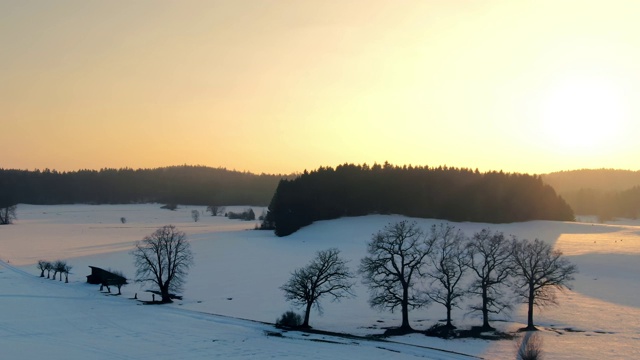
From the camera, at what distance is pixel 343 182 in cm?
11262

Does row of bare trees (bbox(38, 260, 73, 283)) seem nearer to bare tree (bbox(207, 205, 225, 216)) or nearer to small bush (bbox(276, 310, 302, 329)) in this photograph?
small bush (bbox(276, 310, 302, 329))

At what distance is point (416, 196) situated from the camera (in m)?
107

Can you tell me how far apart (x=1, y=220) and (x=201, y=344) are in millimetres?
128043

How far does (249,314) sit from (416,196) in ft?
222

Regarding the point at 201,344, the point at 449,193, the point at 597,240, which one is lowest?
the point at 201,344

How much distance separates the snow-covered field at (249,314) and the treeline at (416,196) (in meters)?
15.7

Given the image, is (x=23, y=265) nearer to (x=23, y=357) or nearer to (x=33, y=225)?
(x=23, y=357)

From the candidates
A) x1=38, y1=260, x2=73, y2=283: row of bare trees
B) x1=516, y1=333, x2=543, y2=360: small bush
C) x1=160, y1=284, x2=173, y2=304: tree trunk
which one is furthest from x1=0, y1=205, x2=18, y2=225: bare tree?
x1=516, y1=333, x2=543, y2=360: small bush

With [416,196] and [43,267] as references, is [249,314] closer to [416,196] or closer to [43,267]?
[43,267]

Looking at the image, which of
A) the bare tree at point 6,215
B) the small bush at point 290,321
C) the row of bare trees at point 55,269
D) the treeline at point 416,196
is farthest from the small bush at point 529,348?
the bare tree at point 6,215

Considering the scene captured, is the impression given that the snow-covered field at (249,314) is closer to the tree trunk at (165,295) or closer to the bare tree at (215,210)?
the tree trunk at (165,295)

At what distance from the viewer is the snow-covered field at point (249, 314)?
33.1 m

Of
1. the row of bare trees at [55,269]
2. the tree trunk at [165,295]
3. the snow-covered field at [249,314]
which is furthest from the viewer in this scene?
the row of bare trees at [55,269]

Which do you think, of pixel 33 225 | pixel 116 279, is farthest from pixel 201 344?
pixel 33 225
